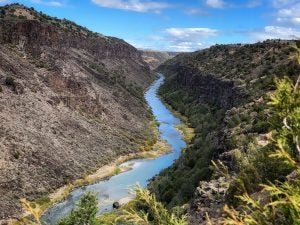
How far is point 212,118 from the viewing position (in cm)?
9306

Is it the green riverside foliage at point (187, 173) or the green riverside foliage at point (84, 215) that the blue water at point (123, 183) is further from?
the green riverside foliage at point (187, 173)

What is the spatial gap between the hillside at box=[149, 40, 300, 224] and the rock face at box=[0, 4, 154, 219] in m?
12.5

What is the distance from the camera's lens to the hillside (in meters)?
27.2

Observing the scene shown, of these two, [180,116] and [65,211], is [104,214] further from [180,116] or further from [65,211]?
[180,116]

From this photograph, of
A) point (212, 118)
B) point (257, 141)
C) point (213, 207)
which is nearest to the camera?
point (213, 207)

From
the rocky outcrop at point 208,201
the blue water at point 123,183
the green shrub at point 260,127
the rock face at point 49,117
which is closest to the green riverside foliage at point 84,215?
the blue water at point 123,183

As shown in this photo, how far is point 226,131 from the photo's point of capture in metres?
51.0

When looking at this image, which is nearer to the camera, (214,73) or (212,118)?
(212,118)

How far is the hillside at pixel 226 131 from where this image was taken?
89.4ft

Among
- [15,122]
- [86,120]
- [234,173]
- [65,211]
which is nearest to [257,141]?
[234,173]

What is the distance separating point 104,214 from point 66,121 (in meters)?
26.3

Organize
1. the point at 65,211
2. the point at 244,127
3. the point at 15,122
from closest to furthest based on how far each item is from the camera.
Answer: the point at 244,127 → the point at 65,211 → the point at 15,122

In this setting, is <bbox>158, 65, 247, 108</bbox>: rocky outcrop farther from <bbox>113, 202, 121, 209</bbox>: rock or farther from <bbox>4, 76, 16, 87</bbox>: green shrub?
<bbox>4, 76, 16, 87</bbox>: green shrub

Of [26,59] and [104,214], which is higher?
[26,59]
